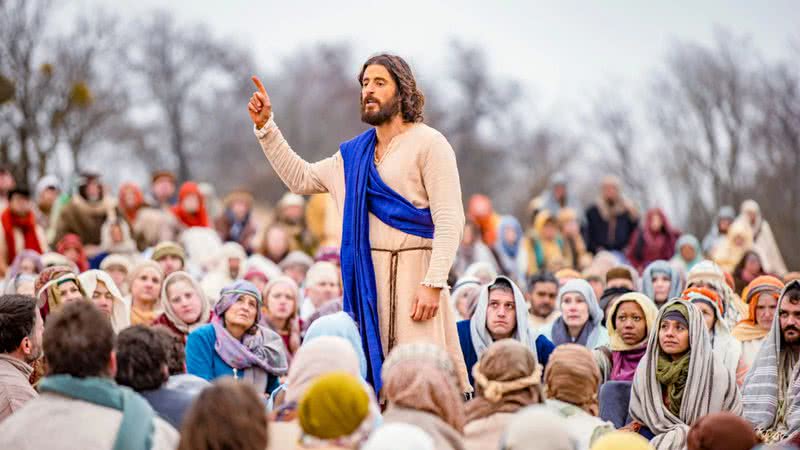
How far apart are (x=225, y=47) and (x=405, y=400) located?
126ft

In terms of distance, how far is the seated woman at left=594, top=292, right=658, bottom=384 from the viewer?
768 cm

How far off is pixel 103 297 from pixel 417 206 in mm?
3254

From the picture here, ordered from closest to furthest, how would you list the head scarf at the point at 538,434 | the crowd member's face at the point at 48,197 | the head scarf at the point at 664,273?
the head scarf at the point at 538,434, the head scarf at the point at 664,273, the crowd member's face at the point at 48,197

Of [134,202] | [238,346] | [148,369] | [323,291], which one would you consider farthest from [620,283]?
[134,202]

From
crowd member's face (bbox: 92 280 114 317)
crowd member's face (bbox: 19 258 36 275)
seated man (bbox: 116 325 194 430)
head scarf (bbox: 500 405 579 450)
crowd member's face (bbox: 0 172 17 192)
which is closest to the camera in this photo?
head scarf (bbox: 500 405 579 450)

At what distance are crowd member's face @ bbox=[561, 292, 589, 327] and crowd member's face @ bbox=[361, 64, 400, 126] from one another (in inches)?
116

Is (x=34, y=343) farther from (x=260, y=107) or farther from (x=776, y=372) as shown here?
(x=776, y=372)

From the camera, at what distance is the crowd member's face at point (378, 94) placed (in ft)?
20.4

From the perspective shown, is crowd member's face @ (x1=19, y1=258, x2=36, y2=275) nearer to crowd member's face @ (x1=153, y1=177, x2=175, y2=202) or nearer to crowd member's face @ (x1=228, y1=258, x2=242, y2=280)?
crowd member's face @ (x1=228, y1=258, x2=242, y2=280)

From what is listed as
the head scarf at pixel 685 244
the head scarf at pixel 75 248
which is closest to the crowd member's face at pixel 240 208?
the head scarf at pixel 75 248

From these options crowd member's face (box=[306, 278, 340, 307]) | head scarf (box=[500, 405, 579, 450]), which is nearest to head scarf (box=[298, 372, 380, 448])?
head scarf (box=[500, 405, 579, 450])

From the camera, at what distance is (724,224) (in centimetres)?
1588

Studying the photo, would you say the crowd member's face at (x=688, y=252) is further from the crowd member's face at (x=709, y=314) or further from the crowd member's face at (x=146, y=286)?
the crowd member's face at (x=146, y=286)

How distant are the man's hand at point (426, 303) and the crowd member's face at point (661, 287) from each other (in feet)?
14.6
